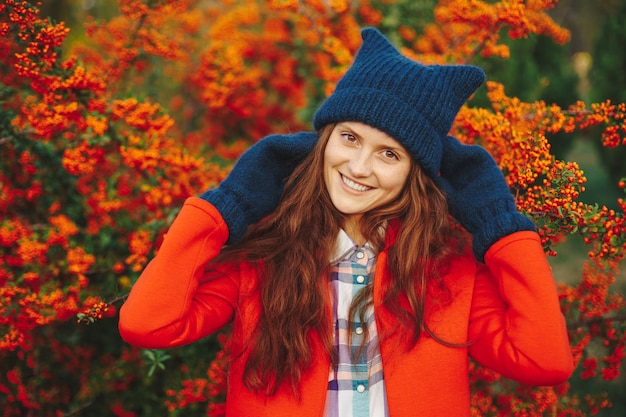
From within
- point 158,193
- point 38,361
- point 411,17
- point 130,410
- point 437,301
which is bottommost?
point 130,410

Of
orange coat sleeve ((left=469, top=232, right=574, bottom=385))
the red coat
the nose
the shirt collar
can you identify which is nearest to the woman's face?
the nose

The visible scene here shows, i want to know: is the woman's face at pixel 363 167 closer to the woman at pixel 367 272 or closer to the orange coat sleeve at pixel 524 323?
the woman at pixel 367 272

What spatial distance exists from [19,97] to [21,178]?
398mm

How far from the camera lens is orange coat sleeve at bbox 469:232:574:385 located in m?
1.56

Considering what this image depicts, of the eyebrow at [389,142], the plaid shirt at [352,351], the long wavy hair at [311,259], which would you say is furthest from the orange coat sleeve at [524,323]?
the eyebrow at [389,142]

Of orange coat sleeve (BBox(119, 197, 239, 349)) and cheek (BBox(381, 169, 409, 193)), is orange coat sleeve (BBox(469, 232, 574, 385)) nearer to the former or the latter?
cheek (BBox(381, 169, 409, 193))

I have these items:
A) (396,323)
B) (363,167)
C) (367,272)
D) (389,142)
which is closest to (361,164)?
(363,167)

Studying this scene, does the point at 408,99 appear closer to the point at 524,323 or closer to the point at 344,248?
the point at 344,248

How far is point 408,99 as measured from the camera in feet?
5.78

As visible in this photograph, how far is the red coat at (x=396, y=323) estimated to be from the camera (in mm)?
1588

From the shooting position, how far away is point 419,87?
5.81 ft

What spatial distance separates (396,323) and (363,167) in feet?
1.77

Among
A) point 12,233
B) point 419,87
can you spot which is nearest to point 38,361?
point 12,233

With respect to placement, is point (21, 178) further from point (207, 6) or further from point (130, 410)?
point (207, 6)
